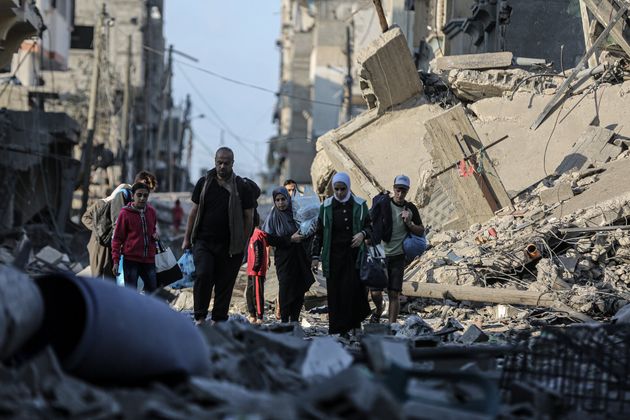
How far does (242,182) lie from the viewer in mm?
11539

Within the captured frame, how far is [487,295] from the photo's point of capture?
14258mm

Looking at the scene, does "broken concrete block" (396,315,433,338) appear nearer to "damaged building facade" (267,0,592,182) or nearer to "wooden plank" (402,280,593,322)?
"wooden plank" (402,280,593,322)

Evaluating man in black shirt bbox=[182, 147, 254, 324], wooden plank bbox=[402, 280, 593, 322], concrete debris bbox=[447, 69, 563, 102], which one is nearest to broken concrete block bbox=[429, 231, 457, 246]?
wooden plank bbox=[402, 280, 593, 322]

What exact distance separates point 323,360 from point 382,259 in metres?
4.79

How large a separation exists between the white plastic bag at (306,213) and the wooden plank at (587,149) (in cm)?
633

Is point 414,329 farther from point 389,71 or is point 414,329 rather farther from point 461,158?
point 389,71

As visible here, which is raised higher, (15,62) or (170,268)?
(15,62)

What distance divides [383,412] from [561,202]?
12.8 metres

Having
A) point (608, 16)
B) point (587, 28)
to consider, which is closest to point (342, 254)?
point (608, 16)

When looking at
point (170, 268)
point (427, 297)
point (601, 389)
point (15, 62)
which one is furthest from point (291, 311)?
point (15, 62)

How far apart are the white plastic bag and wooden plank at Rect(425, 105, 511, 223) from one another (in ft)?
17.8

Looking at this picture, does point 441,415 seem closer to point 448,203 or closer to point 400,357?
point 400,357

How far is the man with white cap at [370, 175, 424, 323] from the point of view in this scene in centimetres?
1273

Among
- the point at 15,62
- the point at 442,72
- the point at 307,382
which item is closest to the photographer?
the point at 307,382
